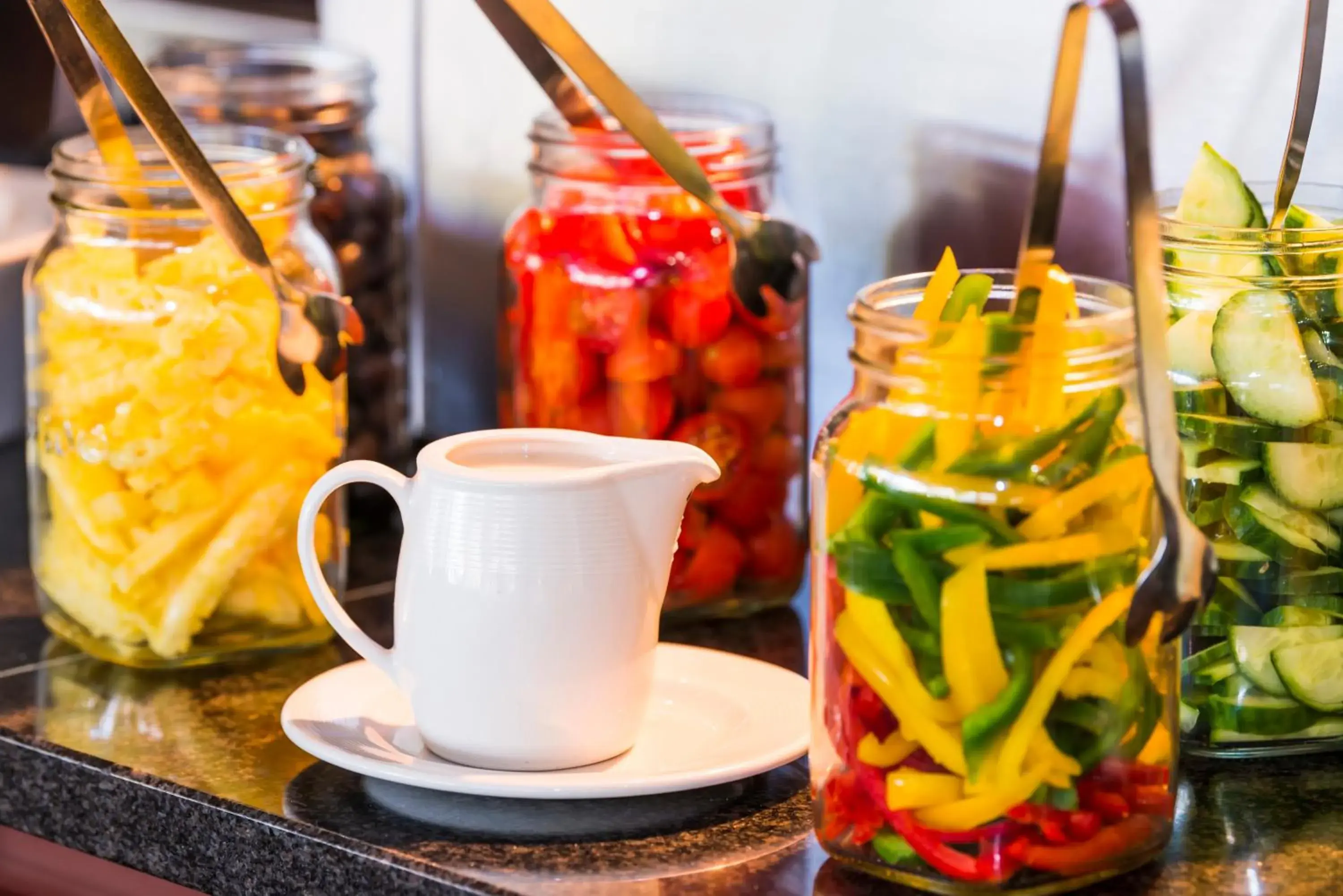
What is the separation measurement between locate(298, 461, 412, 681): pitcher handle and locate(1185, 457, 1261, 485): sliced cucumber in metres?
0.36

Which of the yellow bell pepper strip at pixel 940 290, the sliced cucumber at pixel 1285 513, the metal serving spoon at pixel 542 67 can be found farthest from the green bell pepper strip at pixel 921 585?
the metal serving spoon at pixel 542 67

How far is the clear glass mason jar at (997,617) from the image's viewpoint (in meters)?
0.65

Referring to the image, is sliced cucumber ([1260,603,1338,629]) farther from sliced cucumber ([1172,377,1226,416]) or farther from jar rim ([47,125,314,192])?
jar rim ([47,125,314,192])

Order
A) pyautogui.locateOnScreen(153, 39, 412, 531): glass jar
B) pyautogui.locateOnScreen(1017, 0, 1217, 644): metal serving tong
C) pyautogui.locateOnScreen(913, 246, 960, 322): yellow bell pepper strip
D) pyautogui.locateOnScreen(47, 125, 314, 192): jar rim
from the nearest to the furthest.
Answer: pyautogui.locateOnScreen(1017, 0, 1217, 644): metal serving tong
pyautogui.locateOnScreen(913, 246, 960, 322): yellow bell pepper strip
pyautogui.locateOnScreen(47, 125, 314, 192): jar rim
pyautogui.locateOnScreen(153, 39, 412, 531): glass jar

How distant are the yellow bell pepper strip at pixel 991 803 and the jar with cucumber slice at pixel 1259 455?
0.20 metres

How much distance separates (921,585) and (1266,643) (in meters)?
0.23

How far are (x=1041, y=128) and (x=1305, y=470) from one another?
1.08 feet

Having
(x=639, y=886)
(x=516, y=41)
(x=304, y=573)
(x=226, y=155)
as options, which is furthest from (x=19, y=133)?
(x=639, y=886)

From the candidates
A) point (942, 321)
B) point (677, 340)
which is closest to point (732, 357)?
point (677, 340)

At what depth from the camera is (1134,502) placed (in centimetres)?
67

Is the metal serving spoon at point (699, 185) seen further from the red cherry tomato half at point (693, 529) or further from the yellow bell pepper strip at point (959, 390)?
the yellow bell pepper strip at point (959, 390)

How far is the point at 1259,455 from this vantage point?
2.60ft

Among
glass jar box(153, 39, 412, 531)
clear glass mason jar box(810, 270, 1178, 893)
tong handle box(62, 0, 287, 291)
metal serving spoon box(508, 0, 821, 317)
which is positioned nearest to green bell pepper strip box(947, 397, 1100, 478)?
clear glass mason jar box(810, 270, 1178, 893)

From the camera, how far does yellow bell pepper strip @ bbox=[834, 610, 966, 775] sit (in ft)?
2.15
